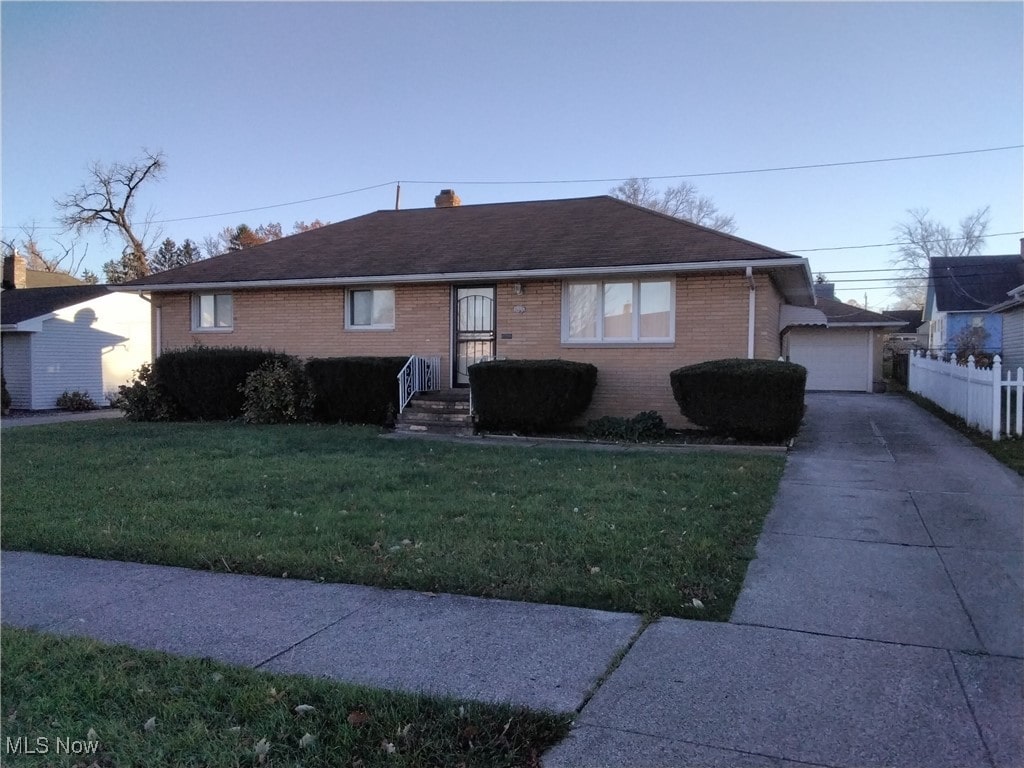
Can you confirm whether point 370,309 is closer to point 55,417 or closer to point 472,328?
point 472,328

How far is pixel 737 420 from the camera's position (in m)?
11.5

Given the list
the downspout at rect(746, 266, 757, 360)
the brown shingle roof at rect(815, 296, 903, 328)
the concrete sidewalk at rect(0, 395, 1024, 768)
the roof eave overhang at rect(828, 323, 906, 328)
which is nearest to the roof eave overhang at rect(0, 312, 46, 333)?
the concrete sidewalk at rect(0, 395, 1024, 768)

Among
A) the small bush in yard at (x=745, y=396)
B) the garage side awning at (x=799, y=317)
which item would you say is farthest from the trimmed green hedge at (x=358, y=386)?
the garage side awning at (x=799, y=317)

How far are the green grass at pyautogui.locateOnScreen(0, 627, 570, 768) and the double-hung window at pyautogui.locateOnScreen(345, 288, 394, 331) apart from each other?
40.2 ft

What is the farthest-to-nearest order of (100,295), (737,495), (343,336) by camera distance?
(100,295), (343,336), (737,495)

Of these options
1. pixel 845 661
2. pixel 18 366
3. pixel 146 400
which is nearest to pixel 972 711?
pixel 845 661

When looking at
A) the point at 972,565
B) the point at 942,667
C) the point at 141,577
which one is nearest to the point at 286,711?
the point at 141,577

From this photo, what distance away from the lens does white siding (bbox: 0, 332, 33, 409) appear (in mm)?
21078

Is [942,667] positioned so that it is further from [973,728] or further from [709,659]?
[709,659]

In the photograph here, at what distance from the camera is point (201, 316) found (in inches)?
691

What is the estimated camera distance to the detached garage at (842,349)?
86.4 ft

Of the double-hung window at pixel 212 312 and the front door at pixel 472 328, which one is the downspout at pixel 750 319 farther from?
the double-hung window at pixel 212 312

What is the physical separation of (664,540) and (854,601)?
154 centimetres

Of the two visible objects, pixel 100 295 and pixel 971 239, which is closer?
pixel 100 295
